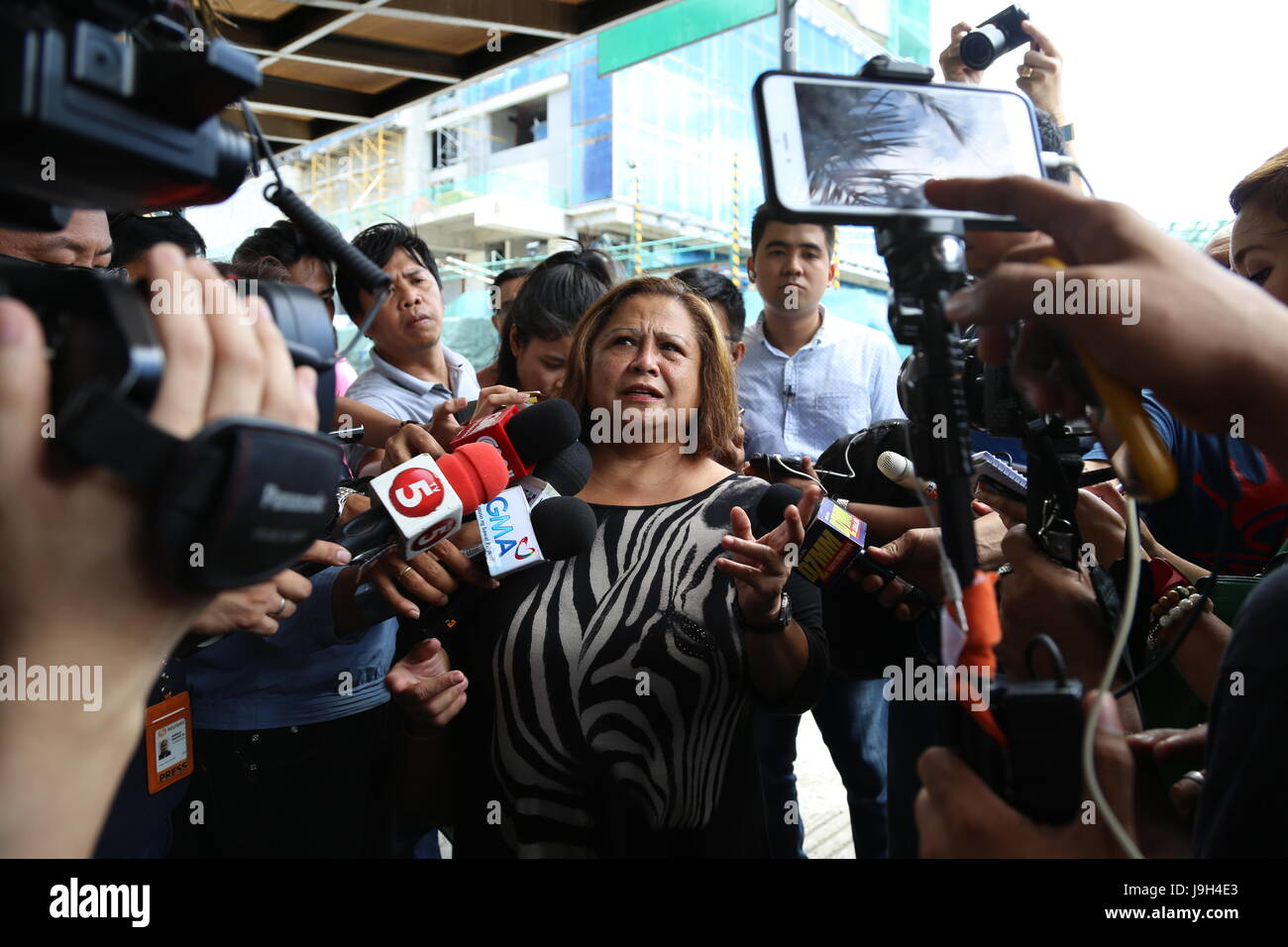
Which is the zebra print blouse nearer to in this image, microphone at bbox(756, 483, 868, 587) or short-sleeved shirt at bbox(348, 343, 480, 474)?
microphone at bbox(756, 483, 868, 587)

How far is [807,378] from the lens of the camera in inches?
109

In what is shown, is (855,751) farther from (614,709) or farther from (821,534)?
(614,709)

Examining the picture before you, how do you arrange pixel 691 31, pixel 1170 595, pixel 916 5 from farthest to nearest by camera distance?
pixel 916 5
pixel 691 31
pixel 1170 595

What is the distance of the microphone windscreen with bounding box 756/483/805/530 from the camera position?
1582 mm

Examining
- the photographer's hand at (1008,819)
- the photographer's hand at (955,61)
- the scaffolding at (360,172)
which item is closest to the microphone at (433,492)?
the photographer's hand at (1008,819)

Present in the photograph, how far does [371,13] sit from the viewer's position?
3896 millimetres

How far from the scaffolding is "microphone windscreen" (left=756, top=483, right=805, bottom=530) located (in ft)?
55.1

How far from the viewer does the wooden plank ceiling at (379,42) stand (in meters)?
3.80

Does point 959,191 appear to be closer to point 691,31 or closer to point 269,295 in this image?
point 269,295

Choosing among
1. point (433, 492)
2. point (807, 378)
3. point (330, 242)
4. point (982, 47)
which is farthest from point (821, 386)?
point (330, 242)

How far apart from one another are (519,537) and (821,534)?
56 cm

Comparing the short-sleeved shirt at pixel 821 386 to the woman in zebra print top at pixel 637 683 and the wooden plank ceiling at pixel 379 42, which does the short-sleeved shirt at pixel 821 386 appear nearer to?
the woman in zebra print top at pixel 637 683
